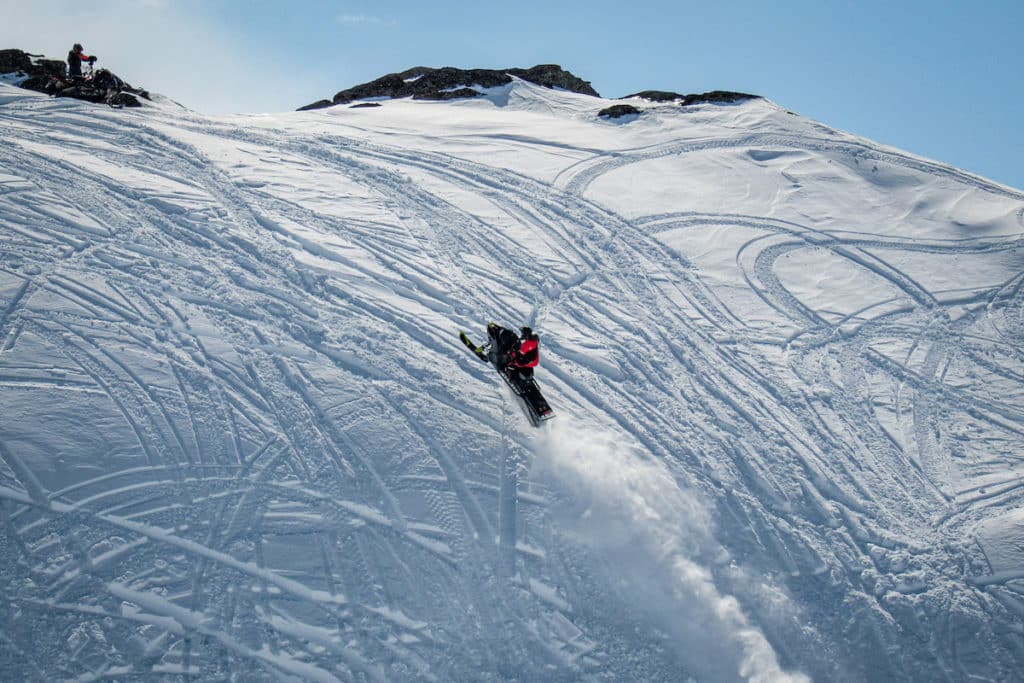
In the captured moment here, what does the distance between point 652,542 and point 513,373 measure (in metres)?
3.11

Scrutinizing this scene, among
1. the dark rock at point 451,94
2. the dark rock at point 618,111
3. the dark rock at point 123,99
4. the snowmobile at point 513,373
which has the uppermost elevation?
the dark rock at point 451,94

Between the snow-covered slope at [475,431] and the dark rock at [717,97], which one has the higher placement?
the dark rock at [717,97]

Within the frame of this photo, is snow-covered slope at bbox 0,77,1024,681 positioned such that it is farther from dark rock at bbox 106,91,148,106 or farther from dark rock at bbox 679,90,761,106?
dark rock at bbox 679,90,761,106

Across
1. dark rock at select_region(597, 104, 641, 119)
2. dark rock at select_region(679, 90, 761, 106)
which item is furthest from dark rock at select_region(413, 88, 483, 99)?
dark rock at select_region(679, 90, 761, 106)

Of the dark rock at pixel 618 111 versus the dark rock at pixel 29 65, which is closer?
the dark rock at pixel 29 65

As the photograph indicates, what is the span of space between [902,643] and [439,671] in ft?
17.4

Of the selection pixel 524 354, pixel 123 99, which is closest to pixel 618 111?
pixel 123 99

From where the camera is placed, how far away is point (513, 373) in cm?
936

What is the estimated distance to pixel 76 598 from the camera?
20.2ft

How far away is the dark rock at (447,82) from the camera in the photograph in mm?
27953

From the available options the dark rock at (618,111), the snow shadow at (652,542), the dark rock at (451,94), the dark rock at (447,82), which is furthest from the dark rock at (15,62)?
the snow shadow at (652,542)

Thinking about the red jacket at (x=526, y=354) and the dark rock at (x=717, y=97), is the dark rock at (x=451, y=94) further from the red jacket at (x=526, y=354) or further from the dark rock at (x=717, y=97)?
the red jacket at (x=526, y=354)

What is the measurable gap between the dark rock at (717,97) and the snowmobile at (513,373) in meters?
19.1

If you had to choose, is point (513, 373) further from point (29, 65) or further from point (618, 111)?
point (29, 65)
